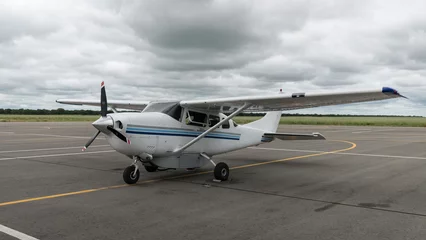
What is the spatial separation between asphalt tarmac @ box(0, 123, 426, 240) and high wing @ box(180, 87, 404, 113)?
6.42ft

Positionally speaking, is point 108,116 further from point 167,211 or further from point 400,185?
point 400,185

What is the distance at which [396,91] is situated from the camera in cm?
693

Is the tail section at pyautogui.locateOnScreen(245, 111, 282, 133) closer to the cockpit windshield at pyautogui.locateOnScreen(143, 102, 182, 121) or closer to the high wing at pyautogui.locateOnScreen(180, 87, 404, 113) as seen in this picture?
the high wing at pyautogui.locateOnScreen(180, 87, 404, 113)

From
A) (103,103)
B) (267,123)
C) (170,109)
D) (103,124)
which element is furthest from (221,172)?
(267,123)

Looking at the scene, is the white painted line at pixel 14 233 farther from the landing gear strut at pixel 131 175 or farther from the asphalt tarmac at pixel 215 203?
the landing gear strut at pixel 131 175

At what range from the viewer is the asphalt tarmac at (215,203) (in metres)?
4.91

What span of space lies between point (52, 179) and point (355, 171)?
8.66m

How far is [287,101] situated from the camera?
30.8 ft

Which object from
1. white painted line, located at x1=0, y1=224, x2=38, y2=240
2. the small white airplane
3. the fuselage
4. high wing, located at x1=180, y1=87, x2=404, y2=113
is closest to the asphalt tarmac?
white painted line, located at x1=0, y1=224, x2=38, y2=240

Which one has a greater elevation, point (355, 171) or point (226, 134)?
point (226, 134)

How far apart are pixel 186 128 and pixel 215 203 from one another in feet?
10.7

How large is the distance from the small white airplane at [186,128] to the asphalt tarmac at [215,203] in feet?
1.78

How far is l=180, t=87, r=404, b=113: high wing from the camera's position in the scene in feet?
26.9

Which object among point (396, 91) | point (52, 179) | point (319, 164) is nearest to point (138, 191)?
point (52, 179)
